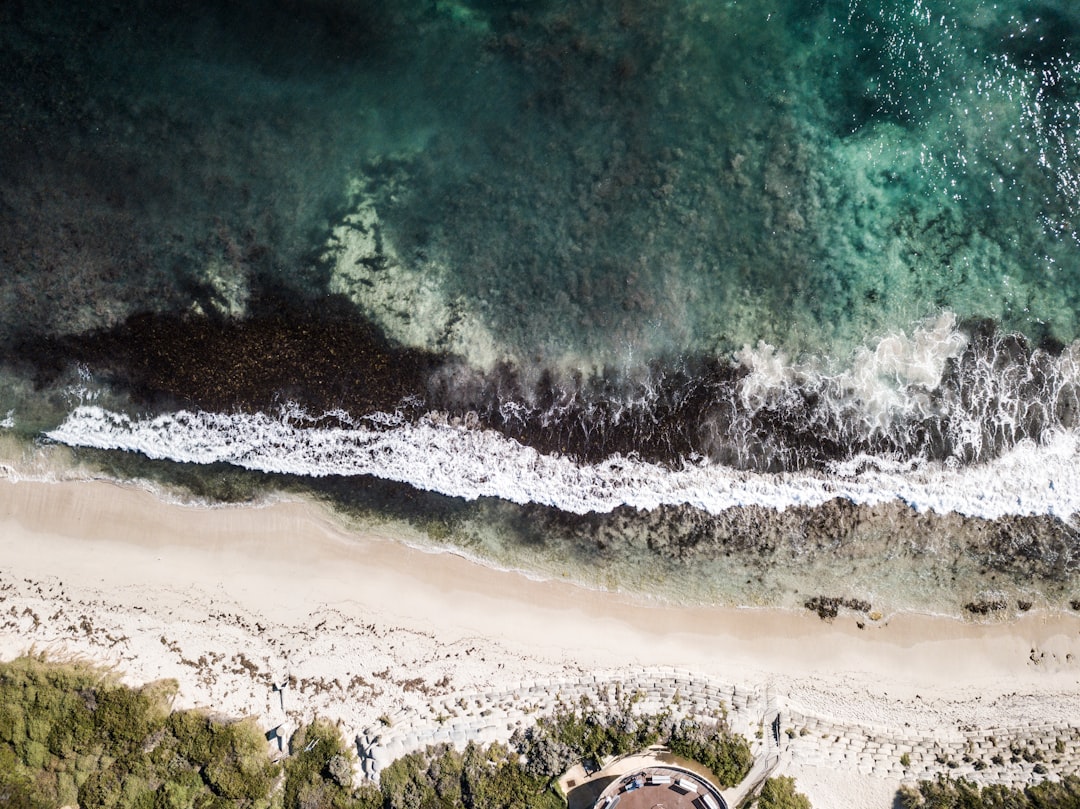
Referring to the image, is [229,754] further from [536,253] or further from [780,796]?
[536,253]

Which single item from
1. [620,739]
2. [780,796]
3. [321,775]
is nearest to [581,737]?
[620,739]

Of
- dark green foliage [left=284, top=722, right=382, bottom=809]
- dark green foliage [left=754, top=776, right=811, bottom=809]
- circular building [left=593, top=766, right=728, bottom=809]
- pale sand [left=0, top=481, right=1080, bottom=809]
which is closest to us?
circular building [left=593, top=766, right=728, bottom=809]

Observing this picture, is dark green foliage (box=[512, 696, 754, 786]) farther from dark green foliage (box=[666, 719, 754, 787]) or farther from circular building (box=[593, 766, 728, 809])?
circular building (box=[593, 766, 728, 809])

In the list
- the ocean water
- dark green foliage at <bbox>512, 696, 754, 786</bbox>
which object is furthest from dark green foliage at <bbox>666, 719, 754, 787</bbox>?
the ocean water

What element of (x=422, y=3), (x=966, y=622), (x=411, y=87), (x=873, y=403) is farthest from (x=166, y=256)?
(x=966, y=622)

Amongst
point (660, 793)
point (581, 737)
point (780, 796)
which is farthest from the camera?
point (581, 737)

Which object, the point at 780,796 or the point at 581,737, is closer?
the point at 780,796

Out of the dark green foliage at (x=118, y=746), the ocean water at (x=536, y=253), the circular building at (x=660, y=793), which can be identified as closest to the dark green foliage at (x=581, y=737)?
the circular building at (x=660, y=793)
